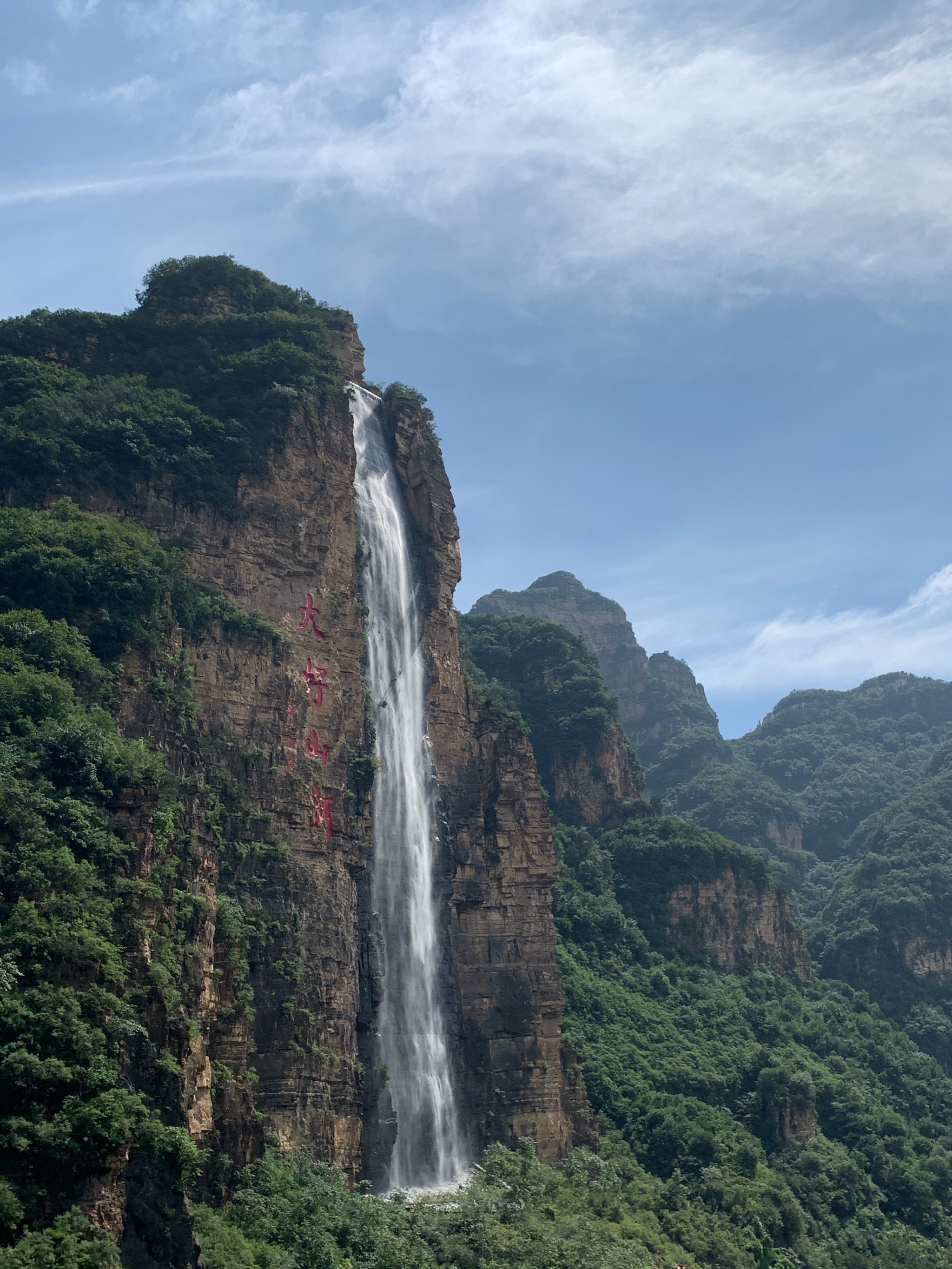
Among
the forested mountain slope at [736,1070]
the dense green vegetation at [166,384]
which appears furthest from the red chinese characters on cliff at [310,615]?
the forested mountain slope at [736,1070]

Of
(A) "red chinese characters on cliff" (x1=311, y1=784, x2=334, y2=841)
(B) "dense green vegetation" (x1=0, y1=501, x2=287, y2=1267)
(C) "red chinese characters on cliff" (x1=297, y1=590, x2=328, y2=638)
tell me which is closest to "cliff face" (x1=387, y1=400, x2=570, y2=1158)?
(C) "red chinese characters on cliff" (x1=297, y1=590, x2=328, y2=638)

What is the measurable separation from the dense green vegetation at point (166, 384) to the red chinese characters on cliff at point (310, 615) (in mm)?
3137

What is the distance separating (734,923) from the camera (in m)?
45.6

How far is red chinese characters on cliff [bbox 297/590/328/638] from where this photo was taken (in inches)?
1225

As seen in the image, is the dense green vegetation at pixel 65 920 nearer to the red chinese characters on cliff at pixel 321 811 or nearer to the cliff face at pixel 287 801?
the cliff face at pixel 287 801

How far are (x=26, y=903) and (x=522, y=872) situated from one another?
17919 millimetres

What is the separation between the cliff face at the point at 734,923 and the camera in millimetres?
44719

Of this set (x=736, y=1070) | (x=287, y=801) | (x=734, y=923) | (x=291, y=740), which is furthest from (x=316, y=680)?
(x=734, y=923)

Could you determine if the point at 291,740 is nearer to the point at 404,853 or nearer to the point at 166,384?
the point at 404,853

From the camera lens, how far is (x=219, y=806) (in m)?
26.9

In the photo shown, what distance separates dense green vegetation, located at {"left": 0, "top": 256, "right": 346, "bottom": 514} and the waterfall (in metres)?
3.80

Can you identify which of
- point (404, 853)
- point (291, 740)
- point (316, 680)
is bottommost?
point (404, 853)

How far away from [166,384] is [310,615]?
7772mm

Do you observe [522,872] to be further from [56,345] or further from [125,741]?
[56,345]
